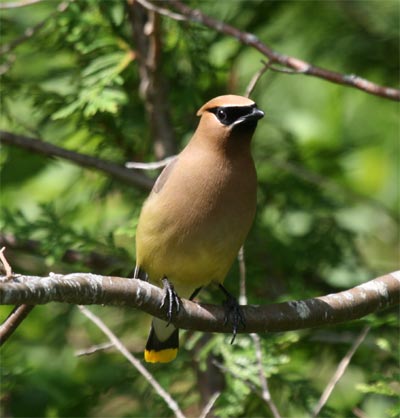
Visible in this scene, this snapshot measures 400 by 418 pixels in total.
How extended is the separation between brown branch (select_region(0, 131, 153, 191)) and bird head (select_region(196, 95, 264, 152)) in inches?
38.7

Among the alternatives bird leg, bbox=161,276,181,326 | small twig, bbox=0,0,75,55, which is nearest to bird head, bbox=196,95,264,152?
bird leg, bbox=161,276,181,326

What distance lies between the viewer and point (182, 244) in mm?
4375

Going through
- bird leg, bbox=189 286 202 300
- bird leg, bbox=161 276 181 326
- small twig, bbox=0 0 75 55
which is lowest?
bird leg, bbox=189 286 202 300

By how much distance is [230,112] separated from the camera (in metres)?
4.41

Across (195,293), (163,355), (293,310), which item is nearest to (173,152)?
(195,293)

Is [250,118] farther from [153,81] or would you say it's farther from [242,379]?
[153,81]

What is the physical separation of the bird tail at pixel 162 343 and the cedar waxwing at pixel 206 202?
18.5 inches

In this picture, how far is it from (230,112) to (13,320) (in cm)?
127

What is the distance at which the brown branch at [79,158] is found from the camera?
5.30m

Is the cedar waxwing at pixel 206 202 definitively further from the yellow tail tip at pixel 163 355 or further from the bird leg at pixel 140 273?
the yellow tail tip at pixel 163 355

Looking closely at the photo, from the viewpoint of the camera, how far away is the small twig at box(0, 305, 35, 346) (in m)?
3.83

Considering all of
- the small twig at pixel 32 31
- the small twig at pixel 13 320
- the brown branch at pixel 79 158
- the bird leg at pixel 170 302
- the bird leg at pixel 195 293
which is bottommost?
the bird leg at pixel 195 293

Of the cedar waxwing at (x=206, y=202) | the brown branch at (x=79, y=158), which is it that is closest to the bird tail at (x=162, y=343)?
the cedar waxwing at (x=206, y=202)

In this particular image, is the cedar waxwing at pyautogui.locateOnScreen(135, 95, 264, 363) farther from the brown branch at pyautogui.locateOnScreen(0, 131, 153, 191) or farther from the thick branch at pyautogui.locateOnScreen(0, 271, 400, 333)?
the brown branch at pyautogui.locateOnScreen(0, 131, 153, 191)
